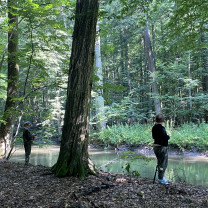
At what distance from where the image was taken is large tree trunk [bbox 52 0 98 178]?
4429mm

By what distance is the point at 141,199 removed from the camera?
355 centimetres

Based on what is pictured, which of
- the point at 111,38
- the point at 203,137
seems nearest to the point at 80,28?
the point at 203,137

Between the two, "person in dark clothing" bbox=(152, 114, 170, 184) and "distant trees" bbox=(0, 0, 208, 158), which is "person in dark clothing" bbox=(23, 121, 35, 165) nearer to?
"distant trees" bbox=(0, 0, 208, 158)

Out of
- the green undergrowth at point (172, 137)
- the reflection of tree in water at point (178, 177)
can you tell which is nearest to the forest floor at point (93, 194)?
the reflection of tree in water at point (178, 177)

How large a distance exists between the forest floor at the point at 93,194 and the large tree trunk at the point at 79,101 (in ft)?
0.97

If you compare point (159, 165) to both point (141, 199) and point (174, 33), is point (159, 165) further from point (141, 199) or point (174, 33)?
point (174, 33)

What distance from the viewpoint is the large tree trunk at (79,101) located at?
4.43 metres

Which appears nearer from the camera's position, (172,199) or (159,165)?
(172,199)

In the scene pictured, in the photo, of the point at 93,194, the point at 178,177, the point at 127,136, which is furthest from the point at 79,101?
the point at 127,136

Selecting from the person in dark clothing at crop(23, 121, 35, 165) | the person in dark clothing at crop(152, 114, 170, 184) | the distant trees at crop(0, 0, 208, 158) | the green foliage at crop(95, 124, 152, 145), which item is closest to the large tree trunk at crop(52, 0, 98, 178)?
the distant trees at crop(0, 0, 208, 158)

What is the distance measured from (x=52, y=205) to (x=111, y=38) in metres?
25.3

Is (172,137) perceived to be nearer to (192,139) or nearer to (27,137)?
(192,139)

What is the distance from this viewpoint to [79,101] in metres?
4.57

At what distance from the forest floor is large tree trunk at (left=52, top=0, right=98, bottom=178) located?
0.30 metres
